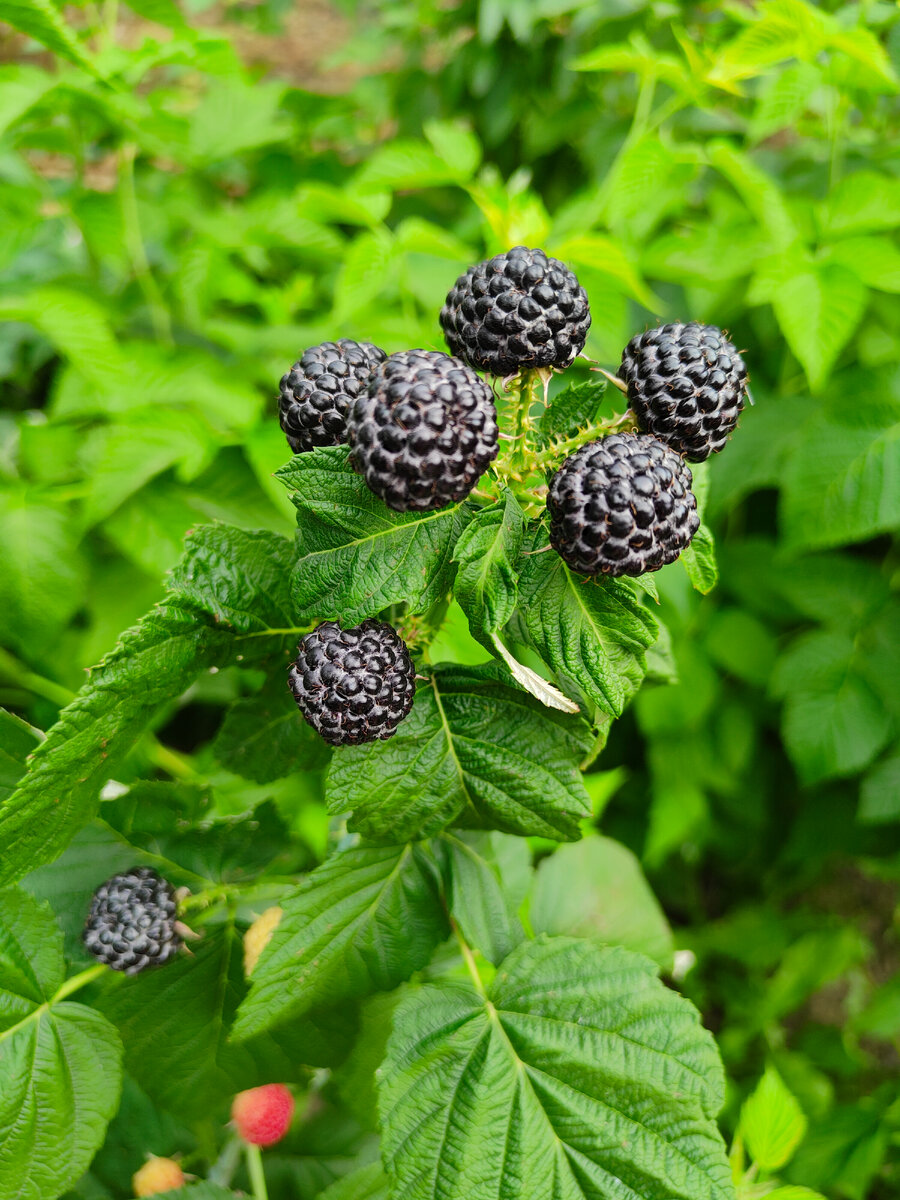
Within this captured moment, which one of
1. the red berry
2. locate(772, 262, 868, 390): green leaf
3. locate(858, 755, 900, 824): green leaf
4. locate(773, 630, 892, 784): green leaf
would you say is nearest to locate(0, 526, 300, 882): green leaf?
the red berry

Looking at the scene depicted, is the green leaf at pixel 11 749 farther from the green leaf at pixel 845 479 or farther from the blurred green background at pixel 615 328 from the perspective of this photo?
the green leaf at pixel 845 479

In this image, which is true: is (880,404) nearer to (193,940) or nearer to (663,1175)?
(663,1175)

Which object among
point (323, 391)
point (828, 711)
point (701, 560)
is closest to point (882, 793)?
point (828, 711)

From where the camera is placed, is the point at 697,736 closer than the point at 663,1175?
No

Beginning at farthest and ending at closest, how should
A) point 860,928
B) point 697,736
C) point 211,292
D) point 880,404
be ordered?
Answer: point 860,928, point 697,736, point 211,292, point 880,404

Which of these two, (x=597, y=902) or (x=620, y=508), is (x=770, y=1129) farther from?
(x=620, y=508)

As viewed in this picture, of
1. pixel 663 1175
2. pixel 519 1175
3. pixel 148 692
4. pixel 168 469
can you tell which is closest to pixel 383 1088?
pixel 519 1175
